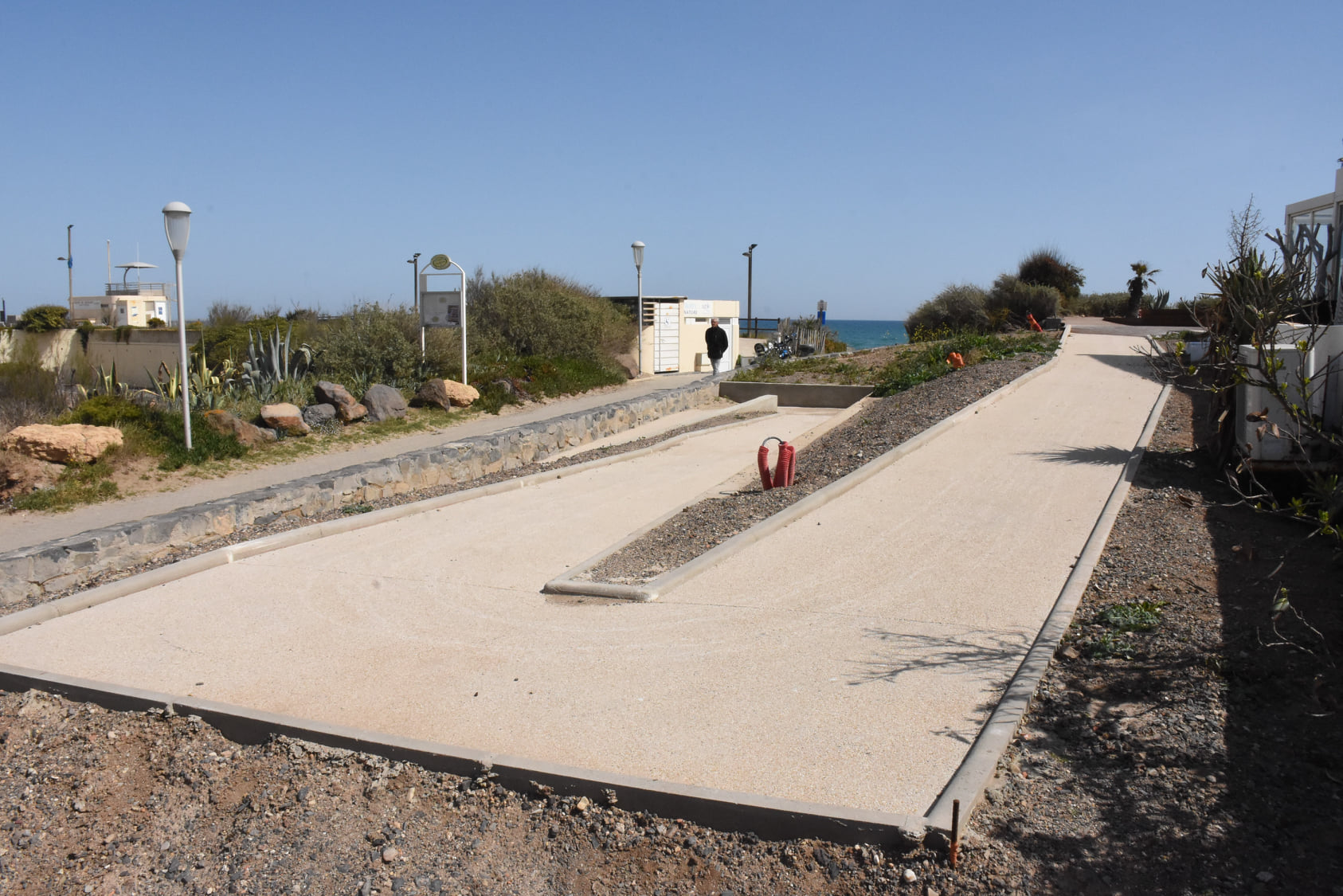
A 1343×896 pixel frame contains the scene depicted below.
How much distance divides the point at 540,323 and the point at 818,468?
15763mm

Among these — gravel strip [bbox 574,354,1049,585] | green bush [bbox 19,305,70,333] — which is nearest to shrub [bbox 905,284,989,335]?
gravel strip [bbox 574,354,1049,585]

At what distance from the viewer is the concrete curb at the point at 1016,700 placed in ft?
12.6

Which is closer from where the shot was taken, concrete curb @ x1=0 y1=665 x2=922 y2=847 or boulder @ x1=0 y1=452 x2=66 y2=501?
concrete curb @ x1=0 y1=665 x2=922 y2=847

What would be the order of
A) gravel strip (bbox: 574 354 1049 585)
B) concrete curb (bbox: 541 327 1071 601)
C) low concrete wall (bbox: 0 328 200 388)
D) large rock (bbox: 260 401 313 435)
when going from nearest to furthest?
concrete curb (bbox: 541 327 1071 601), gravel strip (bbox: 574 354 1049 585), large rock (bbox: 260 401 313 435), low concrete wall (bbox: 0 328 200 388)

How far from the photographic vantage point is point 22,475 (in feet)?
34.7

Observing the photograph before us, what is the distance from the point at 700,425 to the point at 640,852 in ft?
42.3

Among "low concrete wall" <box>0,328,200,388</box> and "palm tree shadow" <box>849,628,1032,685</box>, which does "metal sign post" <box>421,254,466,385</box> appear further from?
"palm tree shadow" <box>849,628,1032,685</box>

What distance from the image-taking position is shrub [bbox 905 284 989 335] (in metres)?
30.3

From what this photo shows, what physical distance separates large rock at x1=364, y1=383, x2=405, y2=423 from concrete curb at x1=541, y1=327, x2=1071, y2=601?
895 cm

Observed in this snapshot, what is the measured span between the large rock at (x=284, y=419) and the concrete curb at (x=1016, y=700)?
37.1ft

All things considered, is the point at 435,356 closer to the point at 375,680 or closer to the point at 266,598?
the point at 266,598

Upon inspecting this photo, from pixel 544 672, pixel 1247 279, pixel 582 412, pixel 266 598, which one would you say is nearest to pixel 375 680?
pixel 544 672

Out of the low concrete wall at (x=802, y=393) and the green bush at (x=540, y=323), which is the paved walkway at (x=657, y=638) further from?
the green bush at (x=540, y=323)

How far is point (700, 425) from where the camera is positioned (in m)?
16.5
